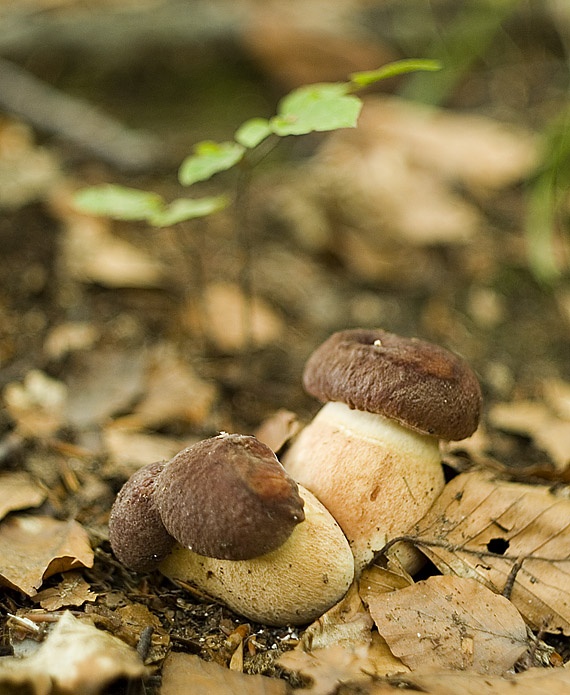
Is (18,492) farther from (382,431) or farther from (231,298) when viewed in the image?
(231,298)

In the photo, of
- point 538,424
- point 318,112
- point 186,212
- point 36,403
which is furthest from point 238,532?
point 538,424

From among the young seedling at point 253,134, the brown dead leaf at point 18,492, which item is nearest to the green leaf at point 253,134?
the young seedling at point 253,134

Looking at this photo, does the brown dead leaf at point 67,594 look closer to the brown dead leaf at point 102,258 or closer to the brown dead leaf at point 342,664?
the brown dead leaf at point 342,664

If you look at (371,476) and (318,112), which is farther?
(318,112)

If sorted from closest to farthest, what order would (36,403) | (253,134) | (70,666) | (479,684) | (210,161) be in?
(70,666), (479,684), (253,134), (210,161), (36,403)

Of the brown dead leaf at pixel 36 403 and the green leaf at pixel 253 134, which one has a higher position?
the green leaf at pixel 253 134

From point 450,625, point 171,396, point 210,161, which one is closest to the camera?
point 450,625
